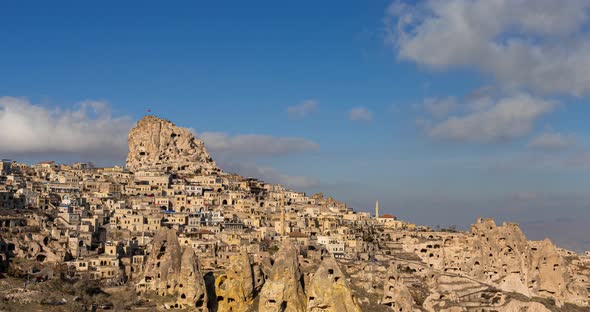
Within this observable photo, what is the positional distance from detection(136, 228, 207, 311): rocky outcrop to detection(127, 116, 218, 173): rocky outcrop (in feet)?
262

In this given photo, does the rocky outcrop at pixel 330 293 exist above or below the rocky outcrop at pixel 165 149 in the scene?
below

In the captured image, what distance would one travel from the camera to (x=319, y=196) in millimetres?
144250

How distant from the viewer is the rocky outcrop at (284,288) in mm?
46281

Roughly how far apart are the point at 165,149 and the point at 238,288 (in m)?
97.4

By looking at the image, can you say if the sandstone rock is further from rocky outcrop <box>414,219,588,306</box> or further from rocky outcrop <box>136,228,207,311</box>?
rocky outcrop <box>136,228,207,311</box>

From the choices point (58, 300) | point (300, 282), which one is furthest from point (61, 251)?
point (300, 282)

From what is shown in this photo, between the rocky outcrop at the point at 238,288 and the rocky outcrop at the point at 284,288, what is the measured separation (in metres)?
6.93

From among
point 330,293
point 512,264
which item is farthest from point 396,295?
point 512,264

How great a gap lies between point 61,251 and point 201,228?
949 inches

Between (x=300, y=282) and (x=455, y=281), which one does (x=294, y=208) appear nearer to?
(x=455, y=281)

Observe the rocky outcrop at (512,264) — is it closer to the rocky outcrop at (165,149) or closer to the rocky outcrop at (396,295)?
the rocky outcrop at (396,295)

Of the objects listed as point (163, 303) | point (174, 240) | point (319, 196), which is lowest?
point (163, 303)

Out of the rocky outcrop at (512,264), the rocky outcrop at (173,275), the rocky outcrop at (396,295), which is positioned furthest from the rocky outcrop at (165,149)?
the rocky outcrop at (396,295)

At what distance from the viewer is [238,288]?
55.1 meters
